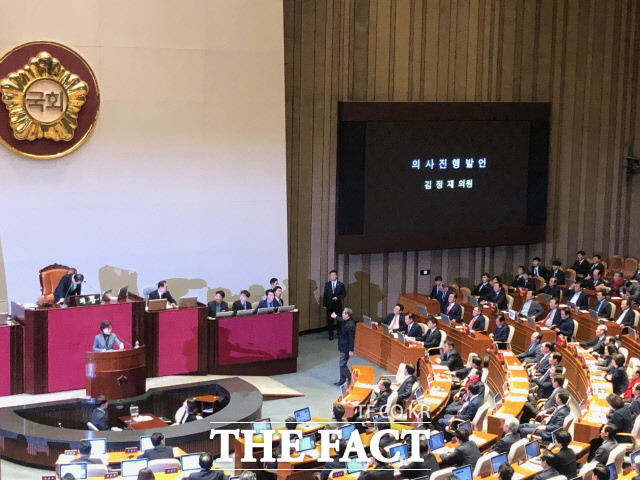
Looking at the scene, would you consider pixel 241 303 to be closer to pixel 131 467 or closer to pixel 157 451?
pixel 157 451

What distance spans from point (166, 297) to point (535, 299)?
20.6ft

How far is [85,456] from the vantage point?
31.6 feet

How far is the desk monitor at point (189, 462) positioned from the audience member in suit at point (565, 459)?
126 inches

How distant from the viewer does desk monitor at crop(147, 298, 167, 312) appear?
1380 centimetres

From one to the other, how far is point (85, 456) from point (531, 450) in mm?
4168

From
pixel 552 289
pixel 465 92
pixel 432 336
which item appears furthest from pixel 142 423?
pixel 465 92

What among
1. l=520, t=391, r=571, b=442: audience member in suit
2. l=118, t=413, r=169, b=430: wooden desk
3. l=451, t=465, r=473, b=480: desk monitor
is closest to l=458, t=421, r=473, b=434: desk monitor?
l=520, t=391, r=571, b=442: audience member in suit

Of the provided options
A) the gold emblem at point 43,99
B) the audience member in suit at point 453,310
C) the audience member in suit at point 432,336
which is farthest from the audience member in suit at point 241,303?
the audience member in suit at point 453,310

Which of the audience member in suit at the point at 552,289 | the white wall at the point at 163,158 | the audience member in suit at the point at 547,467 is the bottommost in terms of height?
the audience member in suit at the point at 547,467

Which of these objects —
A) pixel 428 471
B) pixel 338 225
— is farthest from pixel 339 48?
pixel 428 471

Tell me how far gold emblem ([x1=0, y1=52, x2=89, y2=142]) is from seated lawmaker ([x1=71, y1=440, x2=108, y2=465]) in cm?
545

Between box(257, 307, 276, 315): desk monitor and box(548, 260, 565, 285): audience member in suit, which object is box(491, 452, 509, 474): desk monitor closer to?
box(257, 307, 276, 315): desk monitor

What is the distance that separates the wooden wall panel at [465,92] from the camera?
1761cm

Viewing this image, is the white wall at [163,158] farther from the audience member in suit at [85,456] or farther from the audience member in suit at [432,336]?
the audience member in suit at [85,456]
